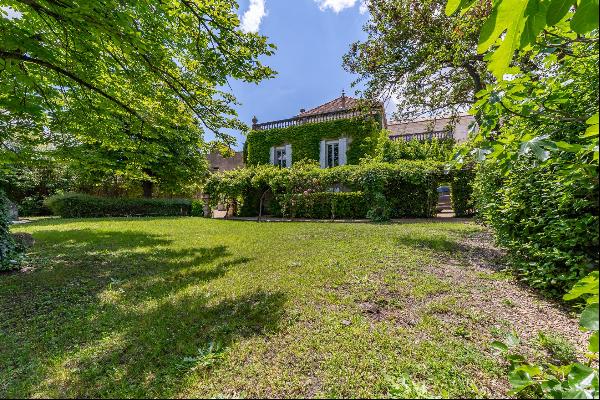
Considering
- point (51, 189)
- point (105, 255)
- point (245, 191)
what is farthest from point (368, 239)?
point (51, 189)

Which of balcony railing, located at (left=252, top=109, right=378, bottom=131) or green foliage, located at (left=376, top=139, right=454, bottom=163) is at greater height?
balcony railing, located at (left=252, top=109, right=378, bottom=131)

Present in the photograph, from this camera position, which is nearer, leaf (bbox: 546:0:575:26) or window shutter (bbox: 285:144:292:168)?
leaf (bbox: 546:0:575:26)

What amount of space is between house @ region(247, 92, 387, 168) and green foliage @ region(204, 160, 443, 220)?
409cm

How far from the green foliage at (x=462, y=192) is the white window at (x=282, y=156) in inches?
417

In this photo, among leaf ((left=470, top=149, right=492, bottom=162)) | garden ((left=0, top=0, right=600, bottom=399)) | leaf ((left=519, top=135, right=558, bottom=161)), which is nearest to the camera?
leaf ((left=519, top=135, right=558, bottom=161))

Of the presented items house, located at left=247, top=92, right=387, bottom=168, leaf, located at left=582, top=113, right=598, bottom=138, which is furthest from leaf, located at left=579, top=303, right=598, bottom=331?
house, located at left=247, top=92, right=387, bottom=168

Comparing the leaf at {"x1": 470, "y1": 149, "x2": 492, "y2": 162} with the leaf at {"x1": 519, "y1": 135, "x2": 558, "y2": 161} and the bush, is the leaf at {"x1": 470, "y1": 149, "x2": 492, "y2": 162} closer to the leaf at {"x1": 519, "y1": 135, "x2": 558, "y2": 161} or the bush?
the leaf at {"x1": 519, "y1": 135, "x2": 558, "y2": 161}

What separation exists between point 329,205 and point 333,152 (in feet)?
19.0

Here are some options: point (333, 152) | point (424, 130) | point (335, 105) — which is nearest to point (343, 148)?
point (333, 152)

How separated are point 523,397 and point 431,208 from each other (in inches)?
452

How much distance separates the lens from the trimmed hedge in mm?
15945

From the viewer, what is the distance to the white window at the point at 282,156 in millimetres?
19241

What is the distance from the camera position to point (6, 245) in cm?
474

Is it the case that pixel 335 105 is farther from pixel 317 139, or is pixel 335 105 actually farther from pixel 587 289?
pixel 587 289
